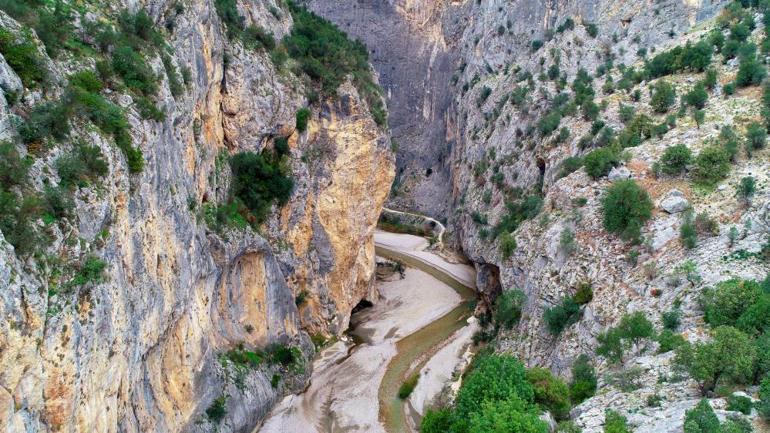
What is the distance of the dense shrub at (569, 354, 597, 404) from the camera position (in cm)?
2116

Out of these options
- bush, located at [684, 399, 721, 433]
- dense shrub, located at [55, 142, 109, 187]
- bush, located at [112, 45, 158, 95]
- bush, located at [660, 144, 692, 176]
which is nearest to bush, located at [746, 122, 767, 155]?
bush, located at [660, 144, 692, 176]

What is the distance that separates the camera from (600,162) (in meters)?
32.6

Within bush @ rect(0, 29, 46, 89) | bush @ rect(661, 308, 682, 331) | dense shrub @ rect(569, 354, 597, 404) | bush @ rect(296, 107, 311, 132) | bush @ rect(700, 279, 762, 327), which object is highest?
bush @ rect(296, 107, 311, 132)

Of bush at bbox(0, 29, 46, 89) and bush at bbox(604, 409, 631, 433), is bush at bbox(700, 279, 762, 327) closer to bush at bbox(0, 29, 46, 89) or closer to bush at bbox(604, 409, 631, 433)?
bush at bbox(604, 409, 631, 433)

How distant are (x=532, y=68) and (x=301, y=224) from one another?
1302 inches

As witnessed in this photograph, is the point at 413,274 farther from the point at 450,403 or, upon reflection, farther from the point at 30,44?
the point at 30,44

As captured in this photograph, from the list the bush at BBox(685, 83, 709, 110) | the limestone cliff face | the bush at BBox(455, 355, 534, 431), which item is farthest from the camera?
the bush at BBox(685, 83, 709, 110)

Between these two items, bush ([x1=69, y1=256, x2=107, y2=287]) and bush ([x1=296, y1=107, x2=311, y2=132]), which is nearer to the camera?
bush ([x1=69, y1=256, x2=107, y2=287])

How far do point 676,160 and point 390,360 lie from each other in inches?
906

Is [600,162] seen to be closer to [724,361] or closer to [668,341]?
[668,341]

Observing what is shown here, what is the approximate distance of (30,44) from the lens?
1584 cm

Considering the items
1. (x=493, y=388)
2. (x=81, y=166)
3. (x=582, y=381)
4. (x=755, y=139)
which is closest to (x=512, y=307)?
(x=582, y=381)

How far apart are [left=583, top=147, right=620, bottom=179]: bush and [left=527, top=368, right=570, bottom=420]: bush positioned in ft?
53.4

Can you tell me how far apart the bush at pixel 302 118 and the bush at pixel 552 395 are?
77.1 feet
